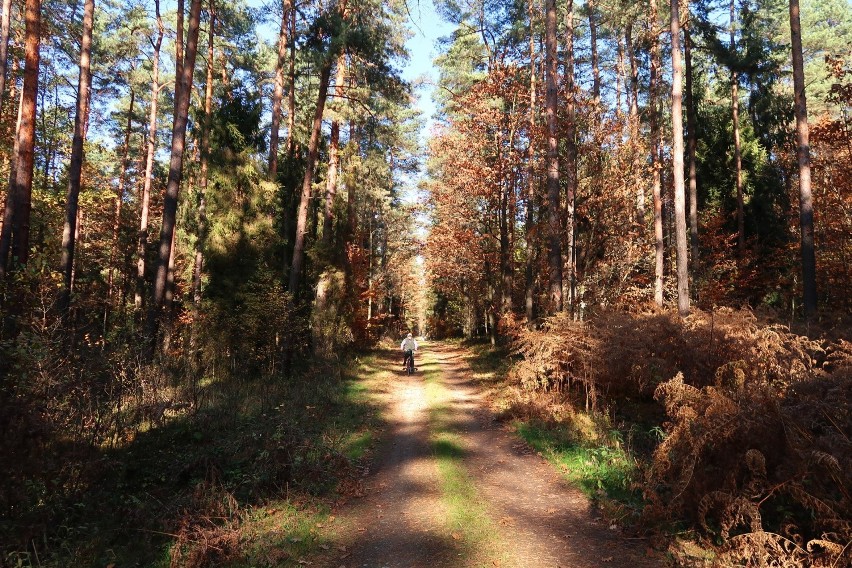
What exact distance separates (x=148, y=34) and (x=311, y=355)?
17.7 m

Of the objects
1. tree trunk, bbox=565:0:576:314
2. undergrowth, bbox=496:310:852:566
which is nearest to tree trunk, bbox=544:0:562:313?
tree trunk, bbox=565:0:576:314

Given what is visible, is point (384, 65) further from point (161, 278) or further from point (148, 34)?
point (148, 34)

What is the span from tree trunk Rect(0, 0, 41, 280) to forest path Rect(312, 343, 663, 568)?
1081 cm

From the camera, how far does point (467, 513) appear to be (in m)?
6.05

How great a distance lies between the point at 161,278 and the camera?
14.3 m

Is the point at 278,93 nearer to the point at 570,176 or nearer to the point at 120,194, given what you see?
the point at 570,176

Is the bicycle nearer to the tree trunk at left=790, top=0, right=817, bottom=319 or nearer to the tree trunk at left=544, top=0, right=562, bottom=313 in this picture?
the tree trunk at left=544, top=0, right=562, bottom=313

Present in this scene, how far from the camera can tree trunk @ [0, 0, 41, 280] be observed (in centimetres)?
1227

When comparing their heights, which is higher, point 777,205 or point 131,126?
point 131,126

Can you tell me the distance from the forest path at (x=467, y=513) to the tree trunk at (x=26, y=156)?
35.5ft

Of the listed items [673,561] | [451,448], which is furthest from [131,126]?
[673,561]

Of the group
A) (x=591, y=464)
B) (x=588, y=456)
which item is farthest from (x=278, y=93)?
(x=591, y=464)

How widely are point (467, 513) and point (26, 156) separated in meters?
14.4

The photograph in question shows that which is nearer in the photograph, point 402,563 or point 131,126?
point 402,563
